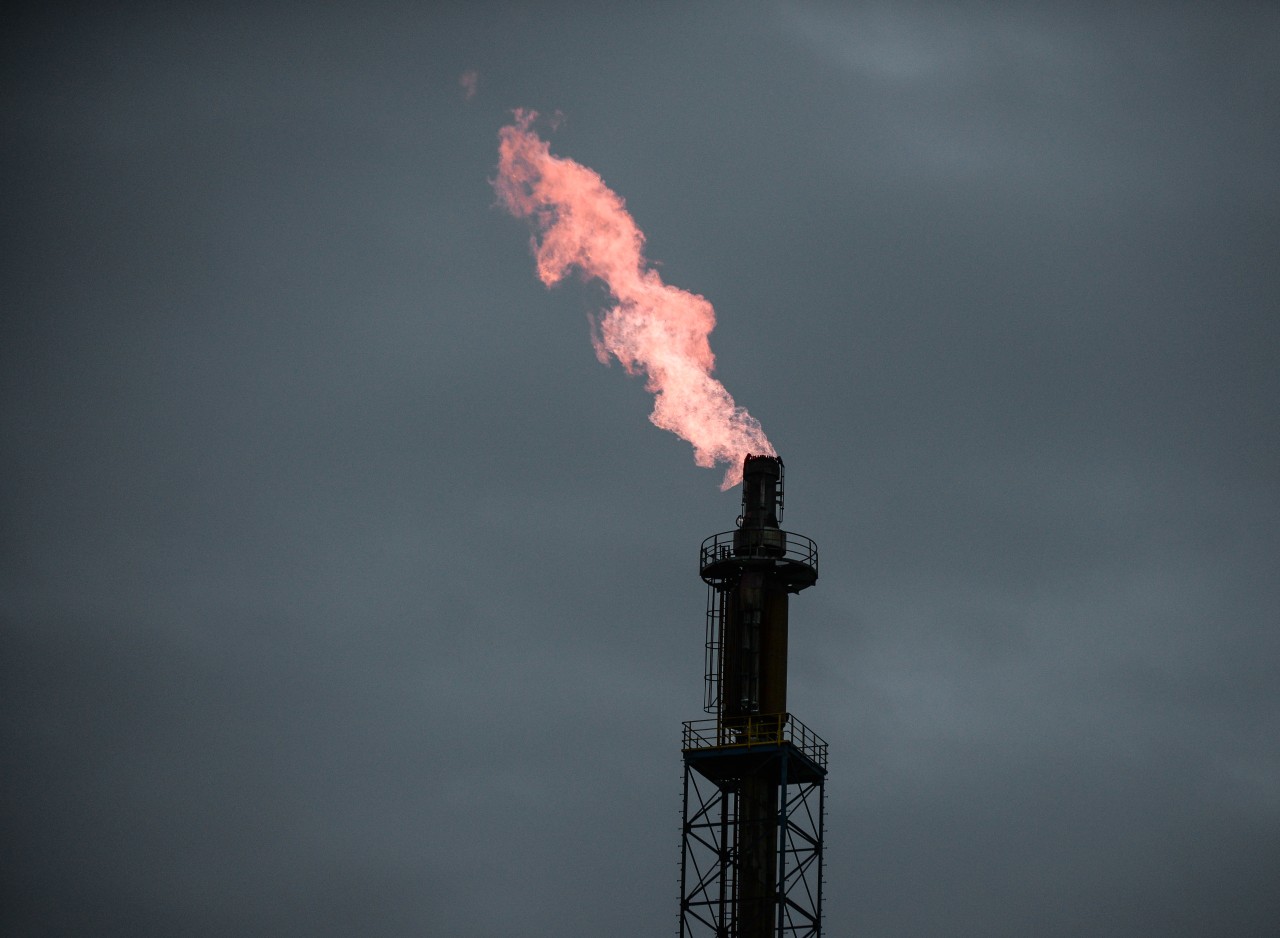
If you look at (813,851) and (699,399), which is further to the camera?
(699,399)

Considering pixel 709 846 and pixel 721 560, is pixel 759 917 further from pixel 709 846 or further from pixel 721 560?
pixel 721 560

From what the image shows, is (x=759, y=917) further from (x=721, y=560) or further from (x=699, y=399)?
(x=699, y=399)

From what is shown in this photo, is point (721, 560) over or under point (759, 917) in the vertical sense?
over

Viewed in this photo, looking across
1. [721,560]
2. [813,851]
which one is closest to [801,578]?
[721,560]

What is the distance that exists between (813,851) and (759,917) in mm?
3801

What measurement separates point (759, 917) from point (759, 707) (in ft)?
27.8

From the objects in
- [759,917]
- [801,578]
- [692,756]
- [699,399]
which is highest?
[699,399]

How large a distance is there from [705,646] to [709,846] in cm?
848

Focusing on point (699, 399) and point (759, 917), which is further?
point (699, 399)

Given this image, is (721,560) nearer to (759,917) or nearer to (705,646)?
(705,646)

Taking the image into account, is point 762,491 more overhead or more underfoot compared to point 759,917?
more overhead

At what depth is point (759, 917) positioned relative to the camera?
305 ft

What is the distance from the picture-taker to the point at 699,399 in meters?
102

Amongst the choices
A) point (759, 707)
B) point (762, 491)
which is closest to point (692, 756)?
point (759, 707)
